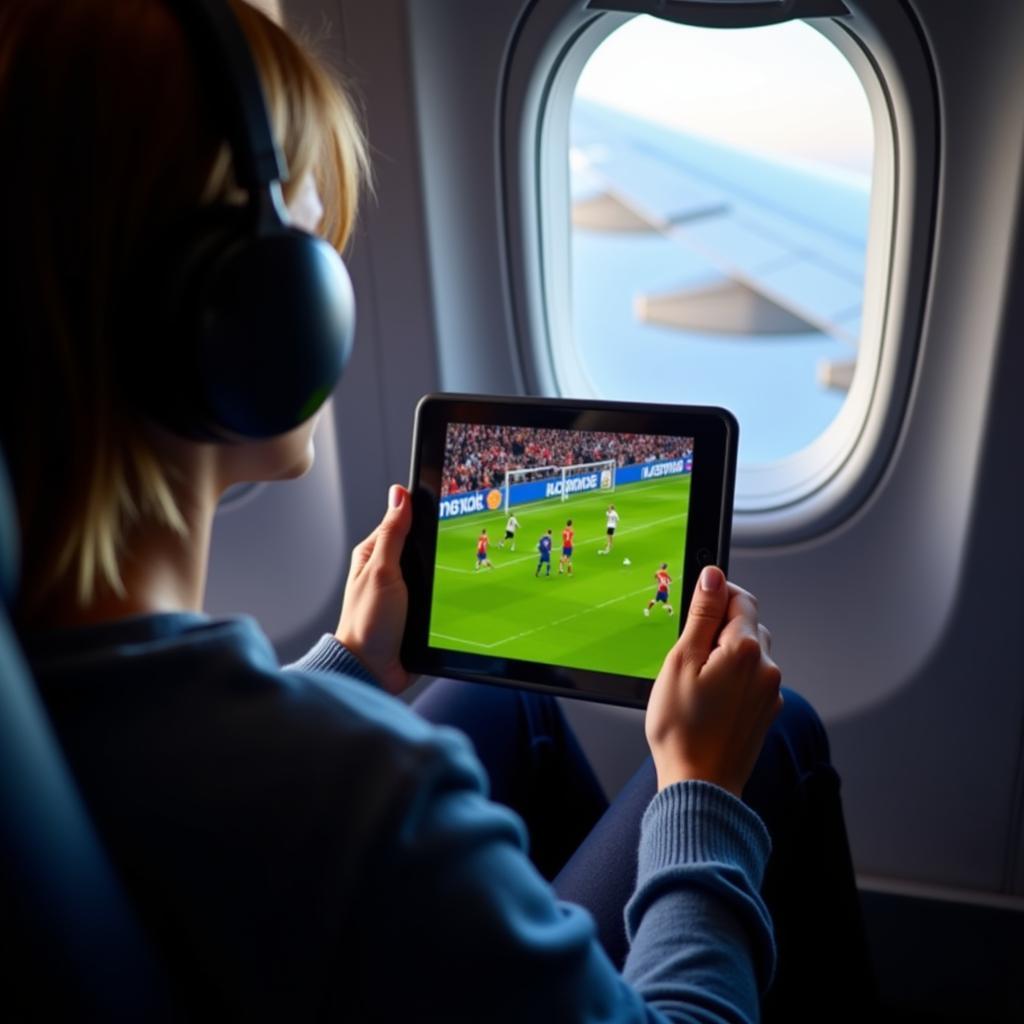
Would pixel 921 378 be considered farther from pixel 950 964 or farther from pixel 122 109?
pixel 122 109

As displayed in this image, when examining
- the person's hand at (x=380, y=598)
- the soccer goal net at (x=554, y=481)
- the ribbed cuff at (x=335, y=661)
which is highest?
the soccer goal net at (x=554, y=481)

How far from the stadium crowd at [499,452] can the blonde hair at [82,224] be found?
1.77ft

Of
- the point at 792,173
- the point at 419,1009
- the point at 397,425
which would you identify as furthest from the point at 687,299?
the point at 419,1009

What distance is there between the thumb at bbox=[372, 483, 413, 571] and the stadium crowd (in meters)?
0.04

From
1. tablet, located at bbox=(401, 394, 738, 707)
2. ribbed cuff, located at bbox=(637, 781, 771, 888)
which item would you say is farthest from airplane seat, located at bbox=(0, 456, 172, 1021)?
tablet, located at bbox=(401, 394, 738, 707)

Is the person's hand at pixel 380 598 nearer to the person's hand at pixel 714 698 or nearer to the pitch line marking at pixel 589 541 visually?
the pitch line marking at pixel 589 541

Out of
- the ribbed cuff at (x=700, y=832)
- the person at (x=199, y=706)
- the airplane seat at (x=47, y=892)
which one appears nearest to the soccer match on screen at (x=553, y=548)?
the ribbed cuff at (x=700, y=832)

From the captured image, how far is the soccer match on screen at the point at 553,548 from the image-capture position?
1062 mm

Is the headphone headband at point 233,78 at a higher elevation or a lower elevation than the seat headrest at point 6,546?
higher

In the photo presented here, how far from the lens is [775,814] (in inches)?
42.0

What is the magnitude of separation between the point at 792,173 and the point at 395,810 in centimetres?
475

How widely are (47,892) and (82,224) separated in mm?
322

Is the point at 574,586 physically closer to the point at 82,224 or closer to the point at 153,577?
the point at 153,577

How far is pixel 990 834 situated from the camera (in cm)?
162
